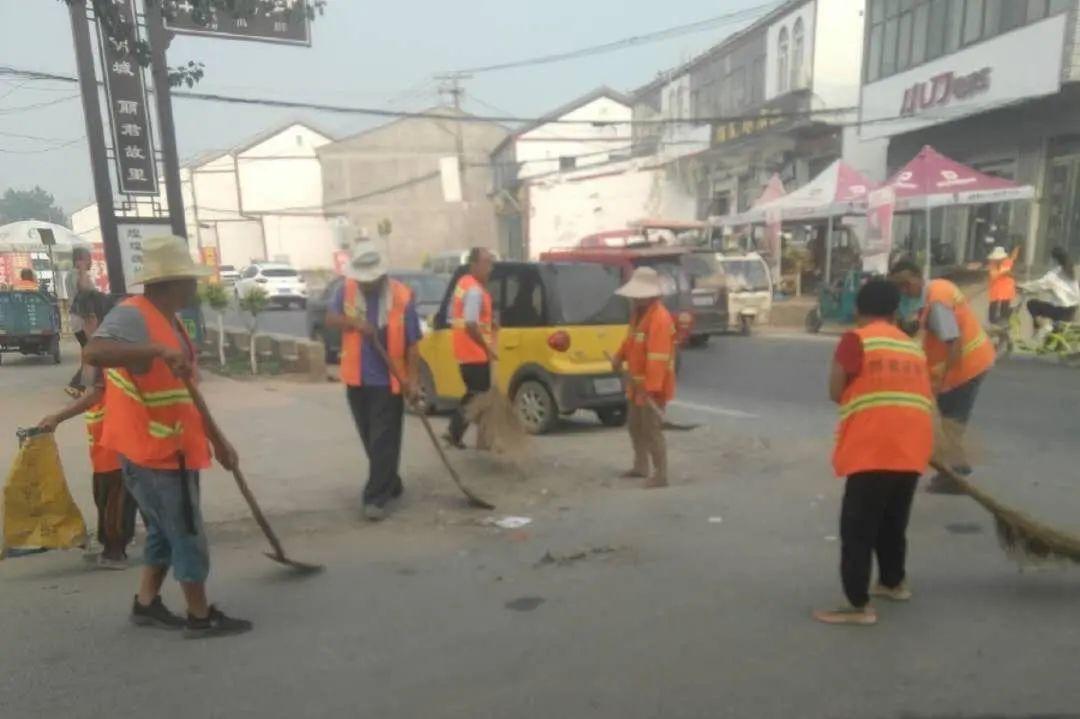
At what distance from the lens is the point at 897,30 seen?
2230cm

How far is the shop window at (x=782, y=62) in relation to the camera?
90.3 ft

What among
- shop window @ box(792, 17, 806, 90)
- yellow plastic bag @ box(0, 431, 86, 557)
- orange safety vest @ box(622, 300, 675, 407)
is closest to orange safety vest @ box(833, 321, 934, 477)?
orange safety vest @ box(622, 300, 675, 407)

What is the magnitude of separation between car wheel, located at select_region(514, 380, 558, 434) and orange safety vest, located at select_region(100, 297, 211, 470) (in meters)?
4.48

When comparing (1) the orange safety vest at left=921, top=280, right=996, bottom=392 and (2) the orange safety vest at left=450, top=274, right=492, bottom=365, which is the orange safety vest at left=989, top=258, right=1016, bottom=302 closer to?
(1) the orange safety vest at left=921, top=280, right=996, bottom=392

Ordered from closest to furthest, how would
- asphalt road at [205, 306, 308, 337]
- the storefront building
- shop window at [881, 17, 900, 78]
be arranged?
the storefront building, asphalt road at [205, 306, 308, 337], shop window at [881, 17, 900, 78]

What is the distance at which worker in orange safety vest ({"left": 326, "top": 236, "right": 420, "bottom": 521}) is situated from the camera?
5.34 meters

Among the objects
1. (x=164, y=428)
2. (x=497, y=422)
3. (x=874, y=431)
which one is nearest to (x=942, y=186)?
(x=497, y=422)

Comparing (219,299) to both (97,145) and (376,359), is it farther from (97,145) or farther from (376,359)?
(376,359)

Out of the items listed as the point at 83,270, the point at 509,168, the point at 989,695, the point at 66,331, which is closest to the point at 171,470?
the point at 989,695

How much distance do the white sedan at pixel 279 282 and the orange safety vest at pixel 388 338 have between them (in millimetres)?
25196

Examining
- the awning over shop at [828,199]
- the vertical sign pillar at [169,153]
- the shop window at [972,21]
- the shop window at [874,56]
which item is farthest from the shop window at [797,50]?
the vertical sign pillar at [169,153]

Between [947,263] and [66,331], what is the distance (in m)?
21.8

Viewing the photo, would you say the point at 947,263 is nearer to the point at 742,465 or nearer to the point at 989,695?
the point at 742,465

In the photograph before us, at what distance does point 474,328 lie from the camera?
260 inches
